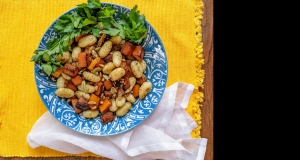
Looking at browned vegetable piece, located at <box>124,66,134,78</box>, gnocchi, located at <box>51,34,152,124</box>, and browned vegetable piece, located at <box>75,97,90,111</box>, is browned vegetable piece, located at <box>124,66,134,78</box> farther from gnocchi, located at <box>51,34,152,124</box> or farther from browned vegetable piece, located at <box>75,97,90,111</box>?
browned vegetable piece, located at <box>75,97,90,111</box>

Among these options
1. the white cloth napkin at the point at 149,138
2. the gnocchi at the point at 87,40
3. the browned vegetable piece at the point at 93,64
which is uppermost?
the gnocchi at the point at 87,40

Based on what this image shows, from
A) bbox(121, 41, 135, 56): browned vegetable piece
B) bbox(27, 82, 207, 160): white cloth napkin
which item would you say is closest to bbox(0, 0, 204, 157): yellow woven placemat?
bbox(27, 82, 207, 160): white cloth napkin

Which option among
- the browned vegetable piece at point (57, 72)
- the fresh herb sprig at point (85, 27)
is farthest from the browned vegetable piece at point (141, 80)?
the browned vegetable piece at point (57, 72)

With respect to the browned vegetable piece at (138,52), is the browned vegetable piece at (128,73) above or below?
below

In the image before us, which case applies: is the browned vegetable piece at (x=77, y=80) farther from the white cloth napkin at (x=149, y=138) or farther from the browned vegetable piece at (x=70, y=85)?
the white cloth napkin at (x=149, y=138)
